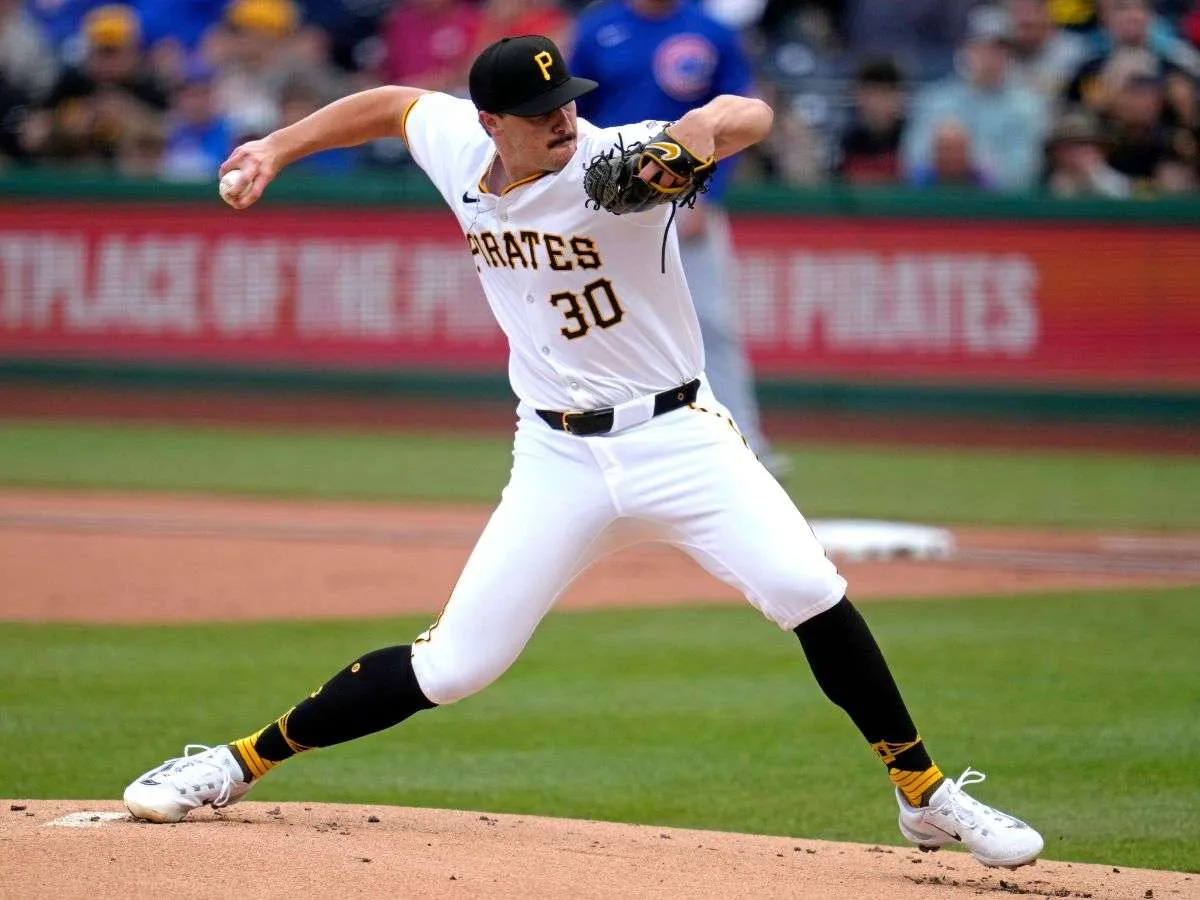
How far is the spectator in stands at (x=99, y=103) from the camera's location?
51.0 ft

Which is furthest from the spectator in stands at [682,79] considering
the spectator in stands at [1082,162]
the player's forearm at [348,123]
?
the player's forearm at [348,123]

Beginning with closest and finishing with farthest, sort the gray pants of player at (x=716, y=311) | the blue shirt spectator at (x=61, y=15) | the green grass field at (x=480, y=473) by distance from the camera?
1. the gray pants of player at (x=716, y=311)
2. the green grass field at (x=480, y=473)
3. the blue shirt spectator at (x=61, y=15)

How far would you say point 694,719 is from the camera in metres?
6.64

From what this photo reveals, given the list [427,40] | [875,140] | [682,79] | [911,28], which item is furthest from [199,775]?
[427,40]

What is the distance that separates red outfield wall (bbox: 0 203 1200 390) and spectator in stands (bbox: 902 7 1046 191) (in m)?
0.46

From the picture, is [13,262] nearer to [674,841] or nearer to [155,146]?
[155,146]

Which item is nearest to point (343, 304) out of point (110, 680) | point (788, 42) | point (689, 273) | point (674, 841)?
point (788, 42)

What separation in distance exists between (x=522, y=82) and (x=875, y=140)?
1009 cm

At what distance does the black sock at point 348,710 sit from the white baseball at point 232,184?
3.81 feet

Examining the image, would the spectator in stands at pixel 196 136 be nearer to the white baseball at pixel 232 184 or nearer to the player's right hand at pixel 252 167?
the player's right hand at pixel 252 167

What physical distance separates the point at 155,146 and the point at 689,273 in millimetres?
7006

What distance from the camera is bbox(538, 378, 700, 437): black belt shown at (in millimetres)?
4512

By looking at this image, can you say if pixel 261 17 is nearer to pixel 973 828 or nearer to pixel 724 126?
pixel 724 126

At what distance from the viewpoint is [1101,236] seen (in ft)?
44.1
